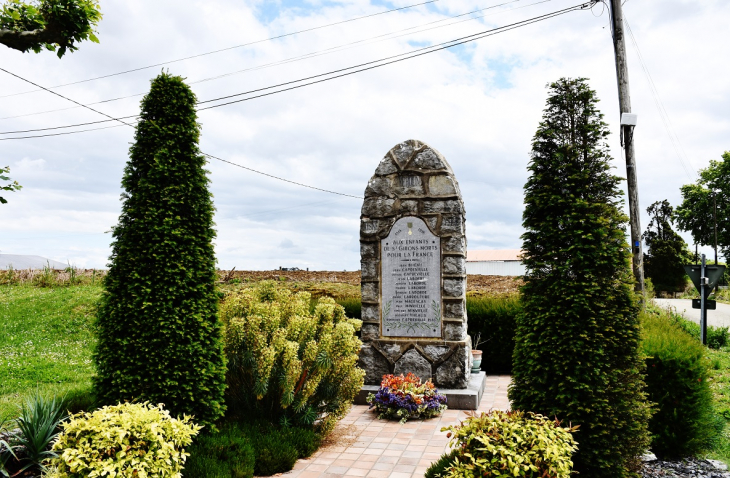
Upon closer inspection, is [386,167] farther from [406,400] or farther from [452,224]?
[406,400]

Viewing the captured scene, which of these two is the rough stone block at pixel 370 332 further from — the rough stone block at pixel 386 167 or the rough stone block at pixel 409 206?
the rough stone block at pixel 386 167

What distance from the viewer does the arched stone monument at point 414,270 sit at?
7.77 m

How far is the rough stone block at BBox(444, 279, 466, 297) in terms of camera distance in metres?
7.76

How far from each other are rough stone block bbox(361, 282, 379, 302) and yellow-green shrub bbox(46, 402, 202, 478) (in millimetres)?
4538

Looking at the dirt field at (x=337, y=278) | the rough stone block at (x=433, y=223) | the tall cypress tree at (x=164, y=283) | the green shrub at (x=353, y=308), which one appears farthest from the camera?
the dirt field at (x=337, y=278)

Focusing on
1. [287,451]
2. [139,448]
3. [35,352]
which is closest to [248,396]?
[287,451]

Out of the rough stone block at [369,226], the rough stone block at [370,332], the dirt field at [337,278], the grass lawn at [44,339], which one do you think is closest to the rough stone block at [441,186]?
the rough stone block at [369,226]

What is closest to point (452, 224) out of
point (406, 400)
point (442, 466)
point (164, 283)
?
point (406, 400)

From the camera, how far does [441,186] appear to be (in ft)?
25.8

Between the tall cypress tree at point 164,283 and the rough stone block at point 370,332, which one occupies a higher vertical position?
the tall cypress tree at point 164,283

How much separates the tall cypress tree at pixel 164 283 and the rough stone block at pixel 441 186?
12.5ft

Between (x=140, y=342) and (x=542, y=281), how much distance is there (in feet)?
11.5

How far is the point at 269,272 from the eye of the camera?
19.0 m

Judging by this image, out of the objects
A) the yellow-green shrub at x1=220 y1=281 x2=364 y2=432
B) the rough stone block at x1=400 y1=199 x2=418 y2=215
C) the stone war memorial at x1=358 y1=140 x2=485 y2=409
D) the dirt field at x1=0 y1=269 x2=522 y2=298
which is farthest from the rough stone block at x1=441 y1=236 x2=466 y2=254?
the dirt field at x1=0 y1=269 x2=522 y2=298
